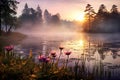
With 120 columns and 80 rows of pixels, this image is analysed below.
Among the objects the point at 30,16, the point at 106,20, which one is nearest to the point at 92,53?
the point at 106,20

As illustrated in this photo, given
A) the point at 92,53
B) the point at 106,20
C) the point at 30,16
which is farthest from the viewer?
the point at 30,16

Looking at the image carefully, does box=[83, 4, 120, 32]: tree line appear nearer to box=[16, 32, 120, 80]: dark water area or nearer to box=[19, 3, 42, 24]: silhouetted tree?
box=[19, 3, 42, 24]: silhouetted tree

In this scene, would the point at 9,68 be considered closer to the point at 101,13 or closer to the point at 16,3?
the point at 16,3

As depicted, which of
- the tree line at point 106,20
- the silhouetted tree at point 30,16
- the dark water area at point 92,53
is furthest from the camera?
the silhouetted tree at point 30,16

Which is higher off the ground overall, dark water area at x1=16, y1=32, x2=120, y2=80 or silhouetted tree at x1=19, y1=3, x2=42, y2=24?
silhouetted tree at x1=19, y1=3, x2=42, y2=24

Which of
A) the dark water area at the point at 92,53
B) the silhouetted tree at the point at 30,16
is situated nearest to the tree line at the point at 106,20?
the silhouetted tree at the point at 30,16

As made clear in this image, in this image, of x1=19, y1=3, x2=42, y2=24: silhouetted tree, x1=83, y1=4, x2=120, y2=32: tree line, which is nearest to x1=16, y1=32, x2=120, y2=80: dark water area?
x1=83, y1=4, x2=120, y2=32: tree line

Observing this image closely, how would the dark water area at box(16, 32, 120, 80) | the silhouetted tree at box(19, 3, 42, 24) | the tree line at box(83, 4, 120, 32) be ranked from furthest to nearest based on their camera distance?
the silhouetted tree at box(19, 3, 42, 24), the tree line at box(83, 4, 120, 32), the dark water area at box(16, 32, 120, 80)

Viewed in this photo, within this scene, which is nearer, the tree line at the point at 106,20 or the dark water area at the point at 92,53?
the dark water area at the point at 92,53

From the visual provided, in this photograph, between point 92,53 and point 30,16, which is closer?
point 92,53

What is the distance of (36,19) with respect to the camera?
127 meters

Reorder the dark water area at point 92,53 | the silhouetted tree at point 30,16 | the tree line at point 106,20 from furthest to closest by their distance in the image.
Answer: the silhouetted tree at point 30,16 < the tree line at point 106,20 < the dark water area at point 92,53

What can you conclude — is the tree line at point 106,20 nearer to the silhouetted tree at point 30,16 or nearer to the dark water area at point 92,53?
the silhouetted tree at point 30,16

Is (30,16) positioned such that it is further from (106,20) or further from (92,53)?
(92,53)
